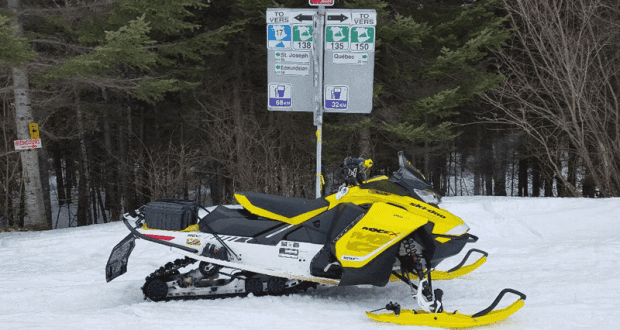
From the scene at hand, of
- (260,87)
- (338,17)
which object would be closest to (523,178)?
(260,87)

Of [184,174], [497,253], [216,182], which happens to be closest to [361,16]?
[497,253]

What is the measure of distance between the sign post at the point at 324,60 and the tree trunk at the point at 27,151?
4812mm

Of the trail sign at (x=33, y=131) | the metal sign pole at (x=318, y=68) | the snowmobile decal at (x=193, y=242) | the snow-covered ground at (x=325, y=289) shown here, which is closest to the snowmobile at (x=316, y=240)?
the snowmobile decal at (x=193, y=242)

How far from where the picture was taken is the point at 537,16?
9531 mm

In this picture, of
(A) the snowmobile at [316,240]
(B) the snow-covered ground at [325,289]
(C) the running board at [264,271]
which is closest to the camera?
(B) the snow-covered ground at [325,289]

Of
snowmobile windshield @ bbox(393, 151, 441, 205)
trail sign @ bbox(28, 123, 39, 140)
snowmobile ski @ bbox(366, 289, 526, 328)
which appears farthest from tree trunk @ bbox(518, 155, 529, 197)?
snowmobile ski @ bbox(366, 289, 526, 328)

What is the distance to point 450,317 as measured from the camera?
3109 millimetres

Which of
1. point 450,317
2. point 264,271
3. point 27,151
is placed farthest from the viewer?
point 27,151

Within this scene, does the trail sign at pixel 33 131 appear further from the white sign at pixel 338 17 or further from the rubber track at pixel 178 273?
the rubber track at pixel 178 273

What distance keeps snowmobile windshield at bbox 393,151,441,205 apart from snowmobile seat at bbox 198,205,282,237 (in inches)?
37.8

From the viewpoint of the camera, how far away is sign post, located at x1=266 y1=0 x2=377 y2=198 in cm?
645

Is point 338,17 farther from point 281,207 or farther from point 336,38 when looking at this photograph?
point 281,207

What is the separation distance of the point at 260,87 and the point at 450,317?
11.7m

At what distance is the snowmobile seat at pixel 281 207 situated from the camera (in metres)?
3.55
